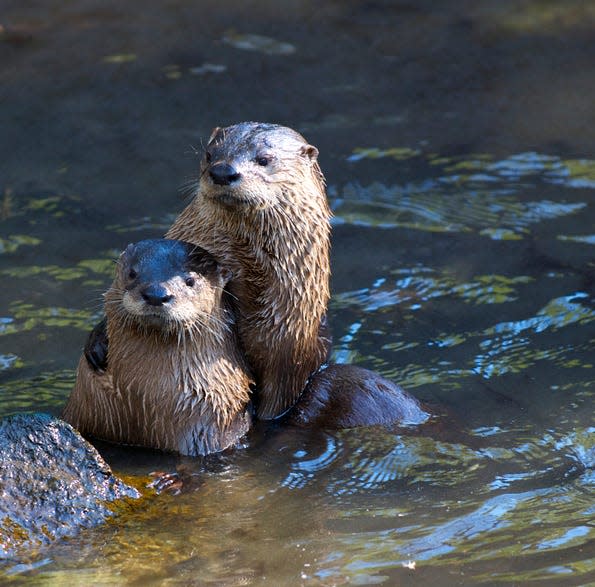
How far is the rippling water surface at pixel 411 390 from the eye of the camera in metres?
3.57

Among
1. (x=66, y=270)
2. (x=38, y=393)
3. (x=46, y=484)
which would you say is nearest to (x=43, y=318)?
(x=66, y=270)

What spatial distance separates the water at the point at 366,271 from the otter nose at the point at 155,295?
549mm

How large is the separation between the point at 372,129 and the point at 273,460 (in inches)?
114

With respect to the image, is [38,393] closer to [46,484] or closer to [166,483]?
[166,483]

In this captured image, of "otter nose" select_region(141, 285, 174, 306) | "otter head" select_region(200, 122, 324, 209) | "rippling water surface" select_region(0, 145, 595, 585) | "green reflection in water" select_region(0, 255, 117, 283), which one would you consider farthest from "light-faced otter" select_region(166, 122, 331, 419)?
"green reflection in water" select_region(0, 255, 117, 283)

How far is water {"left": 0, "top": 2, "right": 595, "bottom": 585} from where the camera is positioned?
12.0ft

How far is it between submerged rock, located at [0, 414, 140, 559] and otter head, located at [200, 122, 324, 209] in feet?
3.18

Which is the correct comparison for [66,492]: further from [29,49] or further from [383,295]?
[29,49]

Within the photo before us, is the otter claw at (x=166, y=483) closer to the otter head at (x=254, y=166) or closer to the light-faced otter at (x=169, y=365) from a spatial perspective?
the light-faced otter at (x=169, y=365)

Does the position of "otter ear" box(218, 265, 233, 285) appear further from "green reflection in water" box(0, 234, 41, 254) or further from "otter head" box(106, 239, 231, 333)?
"green reflection in water" box(0, 234, 41, 254)

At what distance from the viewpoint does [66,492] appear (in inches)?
146

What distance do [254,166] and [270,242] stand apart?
0.26m

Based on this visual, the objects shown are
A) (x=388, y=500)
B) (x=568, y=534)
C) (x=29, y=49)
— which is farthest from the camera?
(x=29, y=49)

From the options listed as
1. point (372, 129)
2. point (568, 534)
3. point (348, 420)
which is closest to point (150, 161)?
point (372, 129)
